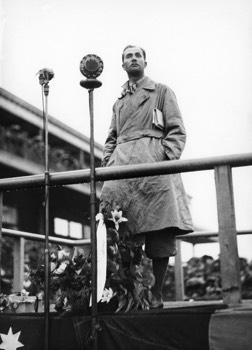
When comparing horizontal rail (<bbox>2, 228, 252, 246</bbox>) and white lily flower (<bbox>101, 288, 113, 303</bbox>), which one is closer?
white lily flower (<bbox>101, 288, 113, 303</bbox>)

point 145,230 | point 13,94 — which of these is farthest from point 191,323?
point 13,94

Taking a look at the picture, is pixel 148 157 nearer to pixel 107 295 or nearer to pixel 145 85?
pixel 145 85

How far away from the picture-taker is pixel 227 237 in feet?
9.62

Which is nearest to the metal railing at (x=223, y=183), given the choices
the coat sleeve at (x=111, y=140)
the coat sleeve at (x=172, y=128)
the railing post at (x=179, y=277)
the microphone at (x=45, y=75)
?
the coat sleeve at (x=172, y=128)

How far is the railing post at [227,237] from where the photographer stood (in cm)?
288

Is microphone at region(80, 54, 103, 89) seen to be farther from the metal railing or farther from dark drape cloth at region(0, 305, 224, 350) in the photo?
dark drape cloth at region(0, 305, 224, 350)

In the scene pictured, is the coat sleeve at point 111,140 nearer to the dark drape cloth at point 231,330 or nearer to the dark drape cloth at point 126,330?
the dark drape cloth at point 126,330

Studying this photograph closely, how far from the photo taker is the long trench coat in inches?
139

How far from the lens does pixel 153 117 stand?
3746 mm

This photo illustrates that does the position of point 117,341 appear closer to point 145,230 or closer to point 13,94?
point 145,230

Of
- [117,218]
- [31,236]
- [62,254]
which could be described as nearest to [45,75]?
[117,218]

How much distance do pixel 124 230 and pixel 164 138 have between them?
0.68 metres

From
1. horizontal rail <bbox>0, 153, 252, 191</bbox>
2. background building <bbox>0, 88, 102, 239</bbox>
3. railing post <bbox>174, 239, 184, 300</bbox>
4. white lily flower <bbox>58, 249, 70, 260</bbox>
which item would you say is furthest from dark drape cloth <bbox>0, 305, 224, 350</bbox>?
background building <bbox>0, 88, 102, 239</bbox>

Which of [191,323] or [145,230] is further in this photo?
[145,230]
